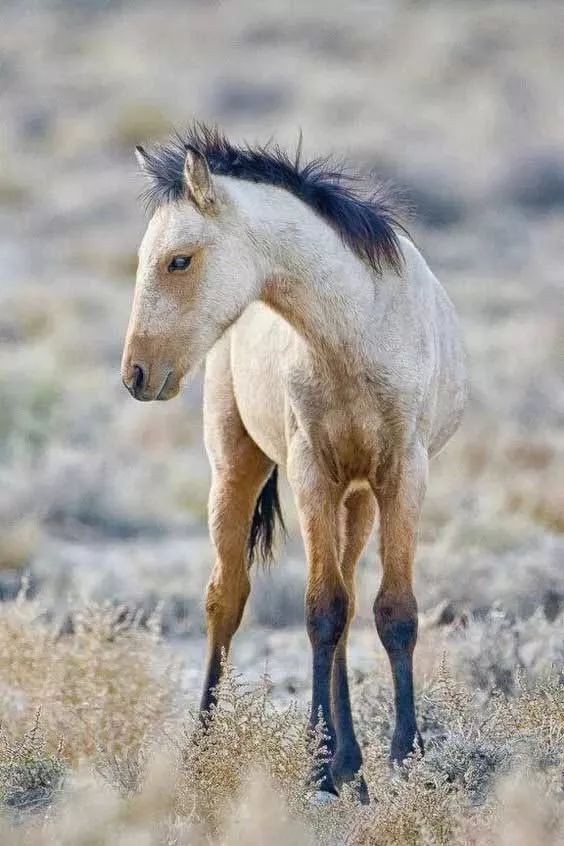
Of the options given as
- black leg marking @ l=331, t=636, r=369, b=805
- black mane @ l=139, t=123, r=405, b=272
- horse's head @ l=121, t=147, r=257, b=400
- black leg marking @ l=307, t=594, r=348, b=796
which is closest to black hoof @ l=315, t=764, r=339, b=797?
black leg marking @ l=307, t=594, r=348, b=796

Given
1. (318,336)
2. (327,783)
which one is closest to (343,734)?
(327,783)

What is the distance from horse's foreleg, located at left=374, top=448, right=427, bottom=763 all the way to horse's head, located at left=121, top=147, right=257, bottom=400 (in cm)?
95

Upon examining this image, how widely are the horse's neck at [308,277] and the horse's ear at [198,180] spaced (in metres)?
0.18

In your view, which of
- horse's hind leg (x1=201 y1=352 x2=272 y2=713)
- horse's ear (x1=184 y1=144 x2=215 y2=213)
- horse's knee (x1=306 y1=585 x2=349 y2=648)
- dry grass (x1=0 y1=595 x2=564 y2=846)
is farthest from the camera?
horse's hind leg (x1=201 y1=352 x2=272 y2=713)

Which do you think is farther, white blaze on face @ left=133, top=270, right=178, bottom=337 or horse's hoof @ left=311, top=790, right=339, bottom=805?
horse's hoof @ left=311, top=790, right=339, bottom=805

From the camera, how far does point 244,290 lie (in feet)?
20.1

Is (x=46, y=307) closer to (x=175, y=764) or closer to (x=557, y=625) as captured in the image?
(x=557, y=625)

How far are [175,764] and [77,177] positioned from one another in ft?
109

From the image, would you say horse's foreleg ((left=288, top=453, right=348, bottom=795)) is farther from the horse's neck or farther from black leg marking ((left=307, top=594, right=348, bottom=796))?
the horse's neck

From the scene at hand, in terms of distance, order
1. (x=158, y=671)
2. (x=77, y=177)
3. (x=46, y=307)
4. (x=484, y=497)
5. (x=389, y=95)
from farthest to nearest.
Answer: (x=389, y=95), (x=77, y=177), (x=46, y=307), (x=484, y=497), (x=158, y=671)

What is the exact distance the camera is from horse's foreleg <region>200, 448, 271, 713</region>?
296 inches

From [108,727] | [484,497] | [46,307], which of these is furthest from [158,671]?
[46,307]

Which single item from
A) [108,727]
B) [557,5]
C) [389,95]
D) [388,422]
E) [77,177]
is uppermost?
[557,5]

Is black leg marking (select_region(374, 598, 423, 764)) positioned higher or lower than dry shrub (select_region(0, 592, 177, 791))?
higher
